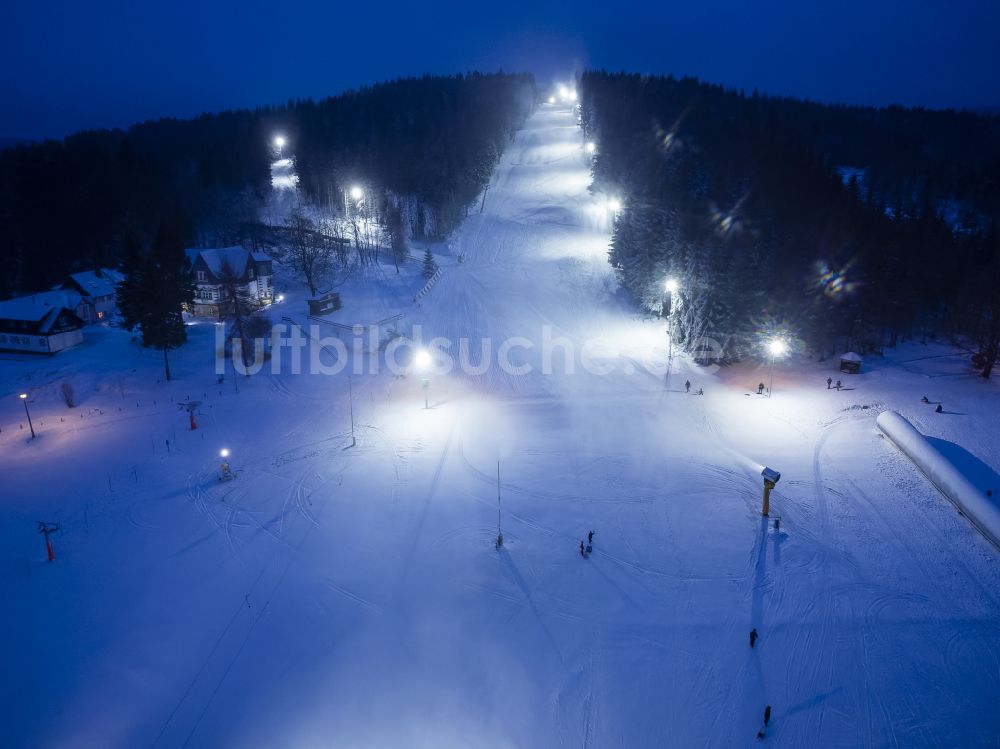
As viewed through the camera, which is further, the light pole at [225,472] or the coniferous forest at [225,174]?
the coniferous forest at [225,174]

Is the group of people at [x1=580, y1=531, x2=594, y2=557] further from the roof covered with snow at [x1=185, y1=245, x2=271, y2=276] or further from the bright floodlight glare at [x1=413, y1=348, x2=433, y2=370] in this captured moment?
the roof covered with snow at [x1=185, y1=245, x2=271, y2=276]

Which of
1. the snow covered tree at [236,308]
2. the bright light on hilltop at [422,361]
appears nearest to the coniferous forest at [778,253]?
the bright light on hilltop at [422,361]

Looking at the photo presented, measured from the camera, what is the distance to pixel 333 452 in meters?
24.7

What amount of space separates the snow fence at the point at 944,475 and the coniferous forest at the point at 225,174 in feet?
148

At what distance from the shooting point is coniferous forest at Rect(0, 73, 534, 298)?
52719 millimetres

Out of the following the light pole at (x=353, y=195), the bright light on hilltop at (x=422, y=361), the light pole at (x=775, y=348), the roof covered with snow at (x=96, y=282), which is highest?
the light pole at (x=353, y=195)

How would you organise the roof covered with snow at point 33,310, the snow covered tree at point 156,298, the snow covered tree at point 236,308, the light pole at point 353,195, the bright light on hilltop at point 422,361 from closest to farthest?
the bright light on hilltop at point 422,361 → the snow covered tree at point 156,298 → the snow covered tree at point 236,308 → the roof covered with snow at point 33,310 → the light pole at point 353,195

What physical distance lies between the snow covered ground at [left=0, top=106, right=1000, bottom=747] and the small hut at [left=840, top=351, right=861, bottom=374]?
1.32 metres

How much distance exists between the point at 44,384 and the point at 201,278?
569 inches

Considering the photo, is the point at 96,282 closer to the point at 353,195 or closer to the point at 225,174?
the point at 225,174

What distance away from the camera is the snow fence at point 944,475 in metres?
18.4

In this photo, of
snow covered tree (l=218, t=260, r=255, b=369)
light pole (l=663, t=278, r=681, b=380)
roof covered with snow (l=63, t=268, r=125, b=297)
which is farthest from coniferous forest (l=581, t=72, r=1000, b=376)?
roof covered with snow (l=63, t=268, r=125, b=297)

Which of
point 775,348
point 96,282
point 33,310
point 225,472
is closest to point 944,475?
point 775,348

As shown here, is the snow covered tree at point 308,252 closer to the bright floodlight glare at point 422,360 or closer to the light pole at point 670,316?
the bright floodlight glare at point 422,360
